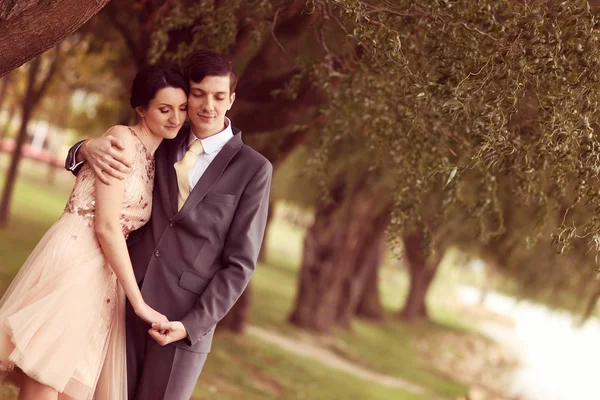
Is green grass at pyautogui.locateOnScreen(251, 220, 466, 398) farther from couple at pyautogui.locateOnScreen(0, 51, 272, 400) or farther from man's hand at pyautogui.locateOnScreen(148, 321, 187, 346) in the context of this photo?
man's hand at pyautogui.locateOnScreen(148, 321, 187, 346)

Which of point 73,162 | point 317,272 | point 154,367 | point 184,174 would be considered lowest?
point 317,272

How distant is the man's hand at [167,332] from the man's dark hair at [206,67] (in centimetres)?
115

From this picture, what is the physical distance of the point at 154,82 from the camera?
3576 mm

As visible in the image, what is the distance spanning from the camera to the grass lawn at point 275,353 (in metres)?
10.1

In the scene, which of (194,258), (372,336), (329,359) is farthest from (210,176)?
(372,336)

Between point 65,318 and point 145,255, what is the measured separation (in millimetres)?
495

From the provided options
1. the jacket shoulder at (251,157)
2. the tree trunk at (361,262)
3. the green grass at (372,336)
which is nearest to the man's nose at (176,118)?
the jacket shoulder at (251,157)

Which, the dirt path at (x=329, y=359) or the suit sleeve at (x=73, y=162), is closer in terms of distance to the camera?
the suit sleeve at (x=73, y=162)

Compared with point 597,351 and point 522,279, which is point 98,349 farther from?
point 597,351

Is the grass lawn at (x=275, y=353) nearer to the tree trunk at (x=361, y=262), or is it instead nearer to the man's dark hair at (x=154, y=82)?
the tree trunk at (x=361, y=262)

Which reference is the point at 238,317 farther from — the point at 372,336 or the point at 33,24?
the point at 33,24

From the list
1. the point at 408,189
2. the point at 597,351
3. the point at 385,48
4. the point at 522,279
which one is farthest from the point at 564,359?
the point at 385,48

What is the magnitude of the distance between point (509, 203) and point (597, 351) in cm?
2427

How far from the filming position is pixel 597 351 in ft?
110
